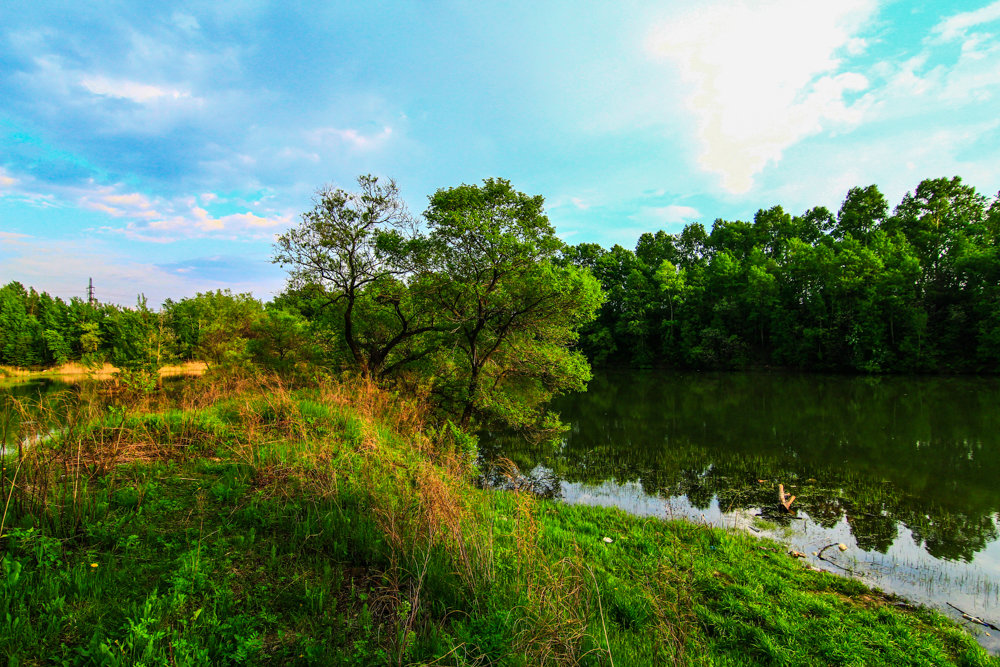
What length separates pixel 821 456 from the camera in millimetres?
13430

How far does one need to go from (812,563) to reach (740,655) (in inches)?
159

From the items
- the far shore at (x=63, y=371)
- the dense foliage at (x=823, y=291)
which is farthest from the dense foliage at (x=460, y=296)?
the far shore at (x=63, y=371)

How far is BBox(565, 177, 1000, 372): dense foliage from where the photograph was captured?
1468 inches

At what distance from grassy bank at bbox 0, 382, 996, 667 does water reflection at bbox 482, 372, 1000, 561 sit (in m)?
4.02

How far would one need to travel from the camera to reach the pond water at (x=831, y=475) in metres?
7.07

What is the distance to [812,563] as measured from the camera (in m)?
6.93

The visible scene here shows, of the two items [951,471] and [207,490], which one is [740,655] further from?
[951,471]

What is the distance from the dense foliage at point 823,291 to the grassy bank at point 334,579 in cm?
2412

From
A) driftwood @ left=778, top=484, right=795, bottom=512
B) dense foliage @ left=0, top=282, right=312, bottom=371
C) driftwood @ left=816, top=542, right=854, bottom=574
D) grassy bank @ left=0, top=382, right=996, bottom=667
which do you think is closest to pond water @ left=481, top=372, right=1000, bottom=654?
driftwood @ left=816, top=542, right=854, bottom=574

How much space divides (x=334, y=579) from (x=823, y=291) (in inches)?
2113

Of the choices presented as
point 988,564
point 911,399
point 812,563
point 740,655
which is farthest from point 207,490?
point 911,399

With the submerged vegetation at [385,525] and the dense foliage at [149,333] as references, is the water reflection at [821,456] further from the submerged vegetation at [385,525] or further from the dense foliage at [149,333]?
the dense foliage at [149,333]

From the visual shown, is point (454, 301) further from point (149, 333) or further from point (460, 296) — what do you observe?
point (149, 333)

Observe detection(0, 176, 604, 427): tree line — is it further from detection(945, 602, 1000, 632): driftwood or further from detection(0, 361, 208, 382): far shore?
detection(0, 361, 208, 382): far shore
